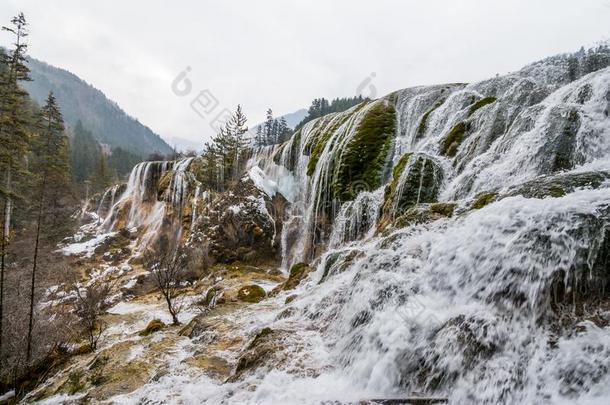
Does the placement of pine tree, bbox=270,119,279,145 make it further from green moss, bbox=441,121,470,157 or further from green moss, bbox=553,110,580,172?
green moss, bbox=553,110,580,172

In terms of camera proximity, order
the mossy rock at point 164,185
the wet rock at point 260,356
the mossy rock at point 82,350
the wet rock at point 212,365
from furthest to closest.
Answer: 1. the mossy rock at point 164,185
2. the mossy rock at point 82,350
3. the wet rock at point 212,365
4. the wet rock at point 260,356

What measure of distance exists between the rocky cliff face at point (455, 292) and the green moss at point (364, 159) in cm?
177

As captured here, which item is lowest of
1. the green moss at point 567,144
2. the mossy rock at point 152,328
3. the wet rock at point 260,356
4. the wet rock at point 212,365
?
the mossy rock at point 152,328

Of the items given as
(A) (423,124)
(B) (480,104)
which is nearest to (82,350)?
(A) (423,124)

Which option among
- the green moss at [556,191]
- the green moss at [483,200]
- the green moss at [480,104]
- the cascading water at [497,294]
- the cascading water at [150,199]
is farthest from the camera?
the cascading water at [150,199]

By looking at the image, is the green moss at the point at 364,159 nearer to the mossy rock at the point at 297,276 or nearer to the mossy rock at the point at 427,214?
the mossy rock at the point at 297,276

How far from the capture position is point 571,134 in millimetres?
9297

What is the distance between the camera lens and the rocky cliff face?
4629mm

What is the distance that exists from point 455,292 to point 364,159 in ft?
53.3

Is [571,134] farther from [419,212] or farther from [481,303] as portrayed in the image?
[481,303]

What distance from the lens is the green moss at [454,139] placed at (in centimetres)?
1517

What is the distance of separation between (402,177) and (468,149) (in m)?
2.86

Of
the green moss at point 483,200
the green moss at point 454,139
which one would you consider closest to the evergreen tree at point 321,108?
the green moss at point 454,139

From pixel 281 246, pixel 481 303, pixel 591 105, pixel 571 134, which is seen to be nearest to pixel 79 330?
pixel 281 246
